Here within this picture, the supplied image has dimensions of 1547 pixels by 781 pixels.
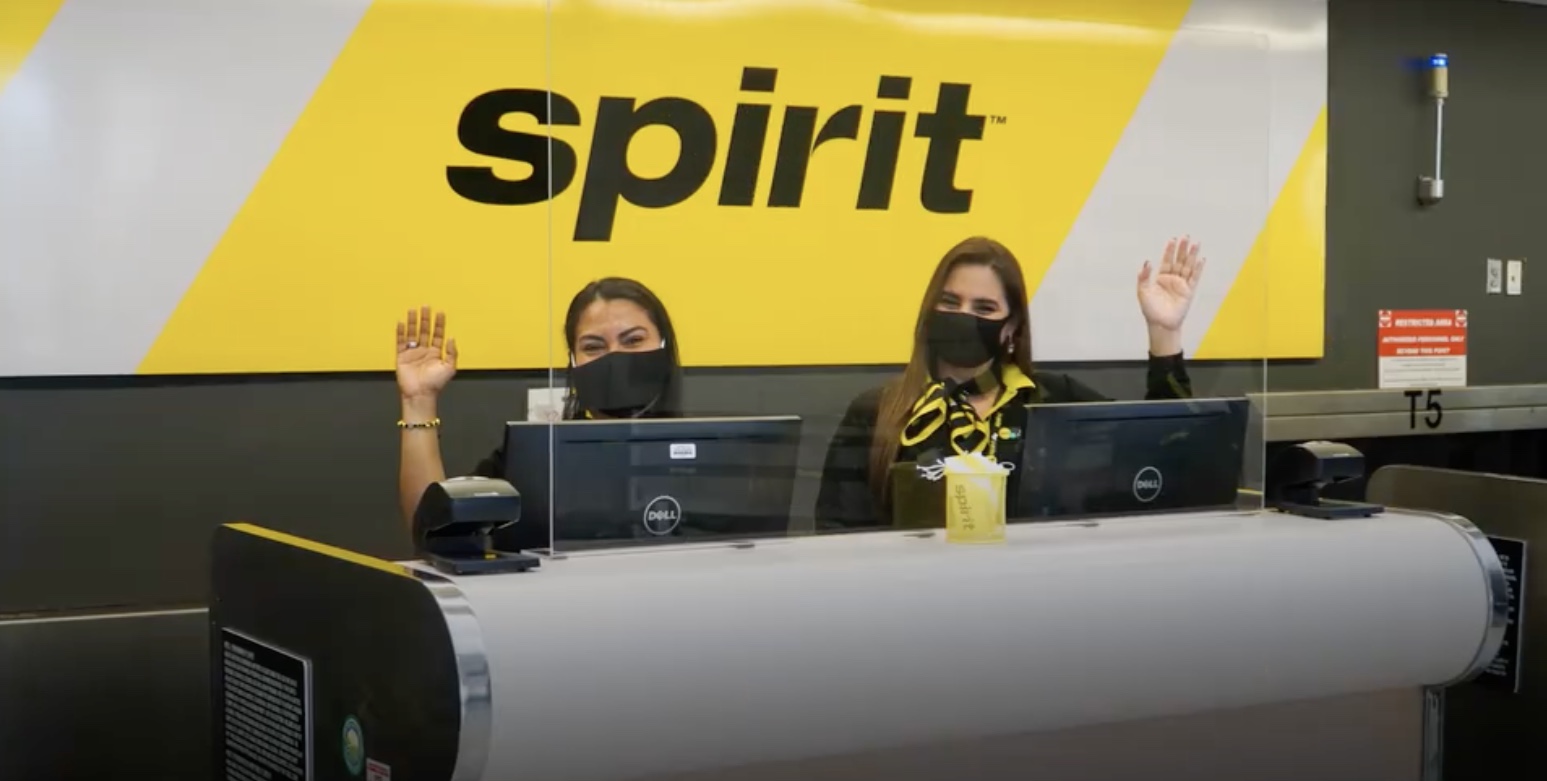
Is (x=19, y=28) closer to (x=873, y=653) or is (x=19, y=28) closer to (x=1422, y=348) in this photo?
Result: (x=873, y=653)

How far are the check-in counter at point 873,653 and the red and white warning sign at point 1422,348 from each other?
272 centimetres

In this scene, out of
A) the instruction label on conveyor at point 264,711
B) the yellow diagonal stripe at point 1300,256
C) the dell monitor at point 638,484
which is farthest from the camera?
the yellow diagonal stripe at point 1300,256

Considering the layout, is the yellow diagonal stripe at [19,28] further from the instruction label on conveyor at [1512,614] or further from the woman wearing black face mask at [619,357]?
the instruction label on conveyor at [1512,614]

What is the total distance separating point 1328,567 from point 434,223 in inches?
83.5

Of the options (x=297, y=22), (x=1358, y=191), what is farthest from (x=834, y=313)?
(x=1358, y=191)

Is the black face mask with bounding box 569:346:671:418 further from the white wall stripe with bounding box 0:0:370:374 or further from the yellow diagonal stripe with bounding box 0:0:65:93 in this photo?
the yellow diagonal stripe with bounding box 0:0:65:93

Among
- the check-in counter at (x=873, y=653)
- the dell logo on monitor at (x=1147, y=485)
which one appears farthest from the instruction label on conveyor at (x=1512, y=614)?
the dell logo on monitor at (x=1147, y=485)

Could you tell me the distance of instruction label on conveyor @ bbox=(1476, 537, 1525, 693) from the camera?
263 cm

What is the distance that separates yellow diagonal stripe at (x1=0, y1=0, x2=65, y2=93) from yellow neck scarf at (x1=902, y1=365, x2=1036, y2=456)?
1.89 meters

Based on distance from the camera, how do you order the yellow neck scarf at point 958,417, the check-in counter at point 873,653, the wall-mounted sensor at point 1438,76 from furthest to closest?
1. the wall-mounted sensor at point 1438,76
2. the yellow neck scarf at point 958,417
3. the check-in counter at point 873,653

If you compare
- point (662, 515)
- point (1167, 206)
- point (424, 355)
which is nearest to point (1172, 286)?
point (1167, 206)

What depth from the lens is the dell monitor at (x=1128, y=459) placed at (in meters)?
2.31

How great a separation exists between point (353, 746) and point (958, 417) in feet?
3.84

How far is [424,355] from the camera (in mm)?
3279
